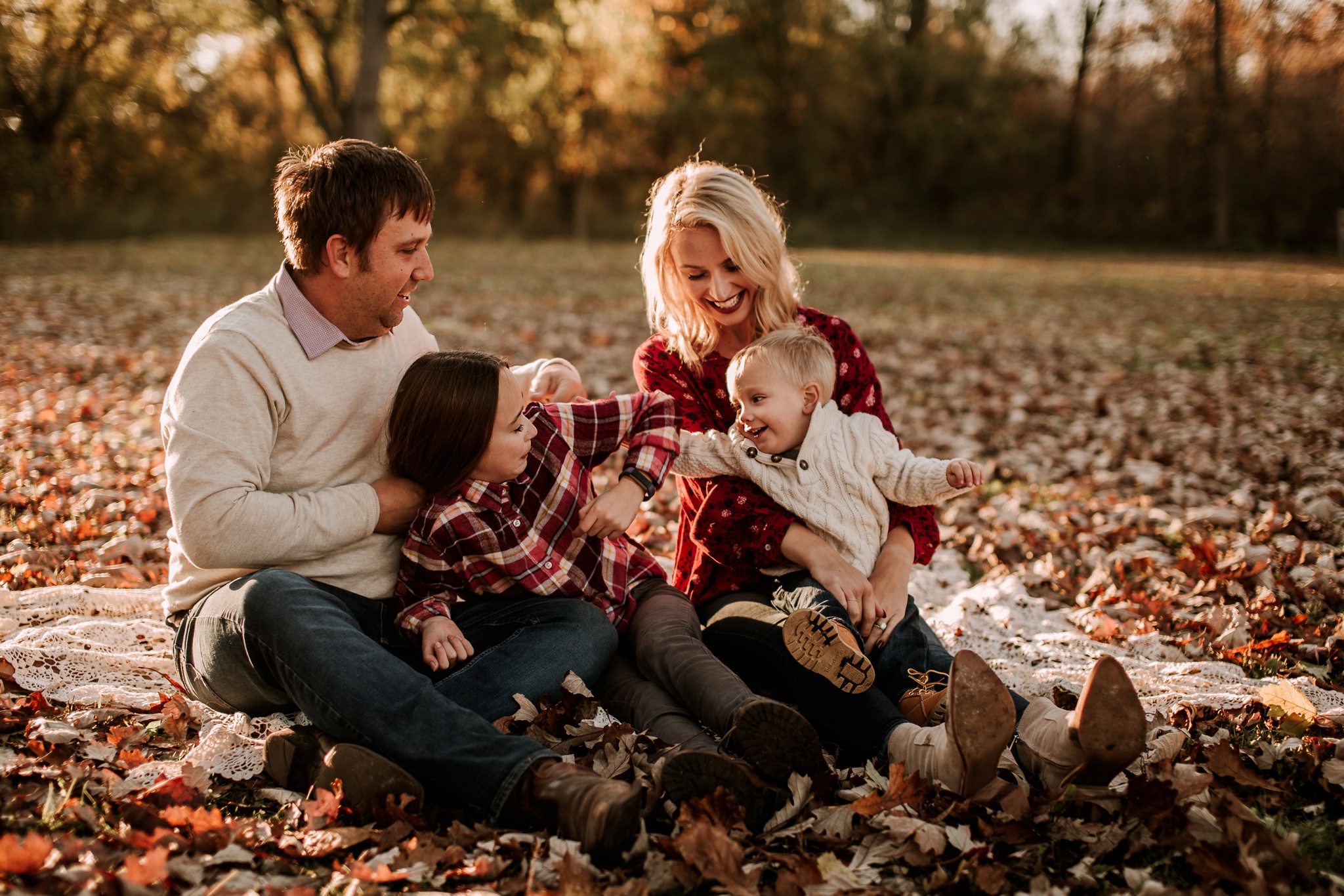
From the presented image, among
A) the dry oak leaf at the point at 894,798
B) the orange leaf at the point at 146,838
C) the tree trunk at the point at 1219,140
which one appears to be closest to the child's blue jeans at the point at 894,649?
the dry oak leaf at the point at 894,798

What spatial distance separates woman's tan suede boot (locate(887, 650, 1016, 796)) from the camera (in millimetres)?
2377

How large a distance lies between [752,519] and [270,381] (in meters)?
1.62

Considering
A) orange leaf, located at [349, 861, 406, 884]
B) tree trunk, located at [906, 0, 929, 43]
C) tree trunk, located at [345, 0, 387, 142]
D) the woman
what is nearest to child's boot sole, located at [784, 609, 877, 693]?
the woman

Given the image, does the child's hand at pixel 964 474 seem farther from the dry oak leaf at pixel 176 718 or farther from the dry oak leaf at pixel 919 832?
the dry oak leaf at pixel 176 718

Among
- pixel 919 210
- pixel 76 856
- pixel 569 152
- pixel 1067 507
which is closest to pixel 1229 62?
pixel 919 210

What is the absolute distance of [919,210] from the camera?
1316 inches

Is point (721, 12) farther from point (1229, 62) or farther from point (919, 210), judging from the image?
point (1229, 62)

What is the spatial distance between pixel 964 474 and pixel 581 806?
159cm

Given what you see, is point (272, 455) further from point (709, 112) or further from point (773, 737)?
point (709, 112)

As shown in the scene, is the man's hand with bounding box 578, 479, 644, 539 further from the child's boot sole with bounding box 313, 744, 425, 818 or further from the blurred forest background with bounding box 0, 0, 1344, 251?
the blurred forest background with bounding box 0, 0, 1344, 251

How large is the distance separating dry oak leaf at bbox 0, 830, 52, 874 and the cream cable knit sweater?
2171mm

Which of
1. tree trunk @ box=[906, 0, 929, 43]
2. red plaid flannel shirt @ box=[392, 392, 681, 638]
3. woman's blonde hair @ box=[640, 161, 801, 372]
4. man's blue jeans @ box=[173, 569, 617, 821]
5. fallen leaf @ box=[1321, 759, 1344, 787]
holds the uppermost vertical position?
tree trunk @ box=[906, 0, 929, 43]

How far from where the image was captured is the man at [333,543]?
246 centimetres

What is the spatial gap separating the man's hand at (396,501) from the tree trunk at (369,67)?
18552mm
